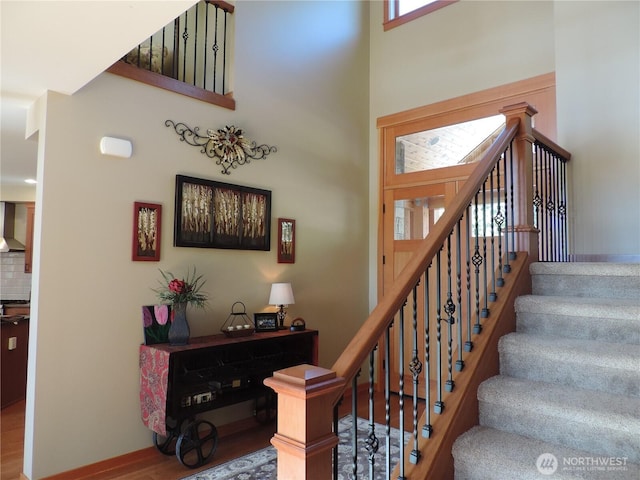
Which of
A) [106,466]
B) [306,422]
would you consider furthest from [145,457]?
[306,422]

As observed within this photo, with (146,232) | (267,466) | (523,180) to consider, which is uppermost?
(523,180)

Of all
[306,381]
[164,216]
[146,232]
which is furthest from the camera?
[164,216]

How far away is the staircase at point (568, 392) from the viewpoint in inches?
65.0

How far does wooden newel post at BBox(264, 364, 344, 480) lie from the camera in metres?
1.30

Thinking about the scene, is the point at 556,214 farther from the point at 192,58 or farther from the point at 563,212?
the point at 192,58

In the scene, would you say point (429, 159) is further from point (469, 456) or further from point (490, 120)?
point (469, 456)

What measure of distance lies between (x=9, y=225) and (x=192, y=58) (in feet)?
14.6

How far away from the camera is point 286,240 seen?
14.1 ft

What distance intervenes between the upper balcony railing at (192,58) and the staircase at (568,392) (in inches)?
115

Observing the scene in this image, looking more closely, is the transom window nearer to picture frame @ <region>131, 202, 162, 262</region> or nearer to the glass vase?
picture frame @ <region>131, 202, 162, 262</region>

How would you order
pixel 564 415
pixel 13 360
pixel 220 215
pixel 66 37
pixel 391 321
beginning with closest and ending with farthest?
1. pixel 391 321
2. pixel 564 415
3. pixel 66 37
4. pixel 220 215
5. pixel 13 360

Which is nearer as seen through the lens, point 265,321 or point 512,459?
point 512,459

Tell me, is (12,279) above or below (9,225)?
below

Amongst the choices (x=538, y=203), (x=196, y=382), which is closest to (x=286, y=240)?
(x=196, y=382)
